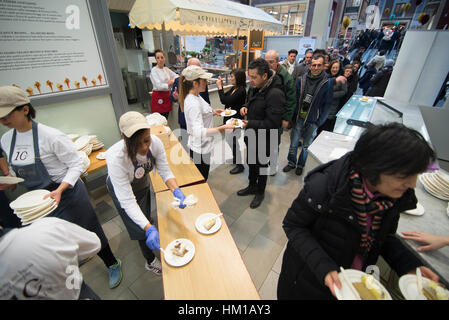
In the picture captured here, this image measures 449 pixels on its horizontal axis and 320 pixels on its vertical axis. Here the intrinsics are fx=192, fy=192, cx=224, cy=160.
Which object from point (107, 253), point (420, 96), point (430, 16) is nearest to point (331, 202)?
point (107, 253)

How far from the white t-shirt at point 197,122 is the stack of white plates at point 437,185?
7.78 ft

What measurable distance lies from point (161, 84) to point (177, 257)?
4110mm

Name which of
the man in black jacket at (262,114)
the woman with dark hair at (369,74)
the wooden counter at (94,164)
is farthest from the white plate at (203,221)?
the woman with dark hair at (369,74)

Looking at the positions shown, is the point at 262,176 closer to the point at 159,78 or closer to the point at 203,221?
the point at 203,221

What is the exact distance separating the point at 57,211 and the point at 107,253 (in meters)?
0.73

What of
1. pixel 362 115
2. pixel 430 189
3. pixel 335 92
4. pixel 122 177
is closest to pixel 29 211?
pixel 122 177

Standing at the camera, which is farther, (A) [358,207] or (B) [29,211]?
(B) [29,211]

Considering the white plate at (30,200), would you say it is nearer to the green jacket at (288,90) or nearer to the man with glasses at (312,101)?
the green jacket at (288,90)

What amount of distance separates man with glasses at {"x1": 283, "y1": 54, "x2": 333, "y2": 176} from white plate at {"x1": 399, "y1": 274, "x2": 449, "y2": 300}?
3.08 meters

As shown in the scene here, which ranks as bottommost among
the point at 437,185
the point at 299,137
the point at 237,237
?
the point at 237,237

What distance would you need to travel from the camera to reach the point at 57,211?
1.96 meters

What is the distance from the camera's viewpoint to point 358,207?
41.6 inches
